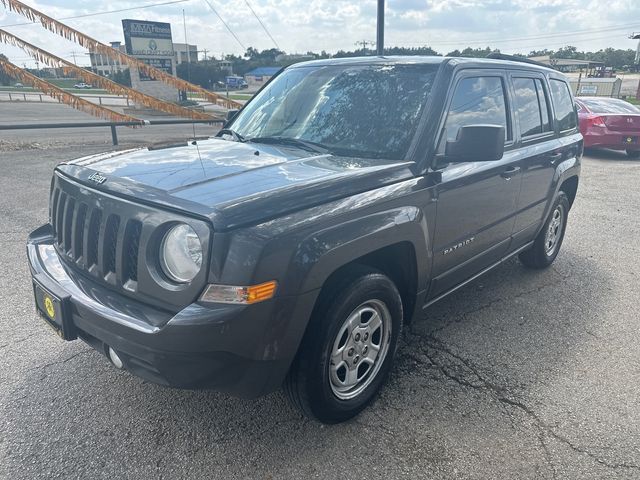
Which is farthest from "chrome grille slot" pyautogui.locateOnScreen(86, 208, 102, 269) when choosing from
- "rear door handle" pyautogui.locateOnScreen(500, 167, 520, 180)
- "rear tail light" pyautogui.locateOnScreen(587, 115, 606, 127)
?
"rear tail light" pyautogui.locateOnScreen(587, 115, 606, 127)

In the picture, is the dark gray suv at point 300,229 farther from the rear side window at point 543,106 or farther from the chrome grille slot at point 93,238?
the rear side window at point 543,106

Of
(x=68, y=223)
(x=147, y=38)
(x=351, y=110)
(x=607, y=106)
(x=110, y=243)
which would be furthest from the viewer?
(x=147, y=38)

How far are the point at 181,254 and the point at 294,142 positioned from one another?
1.39m

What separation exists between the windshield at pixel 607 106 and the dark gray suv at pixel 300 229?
10276 mm

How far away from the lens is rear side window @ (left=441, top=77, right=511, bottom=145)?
128 inches

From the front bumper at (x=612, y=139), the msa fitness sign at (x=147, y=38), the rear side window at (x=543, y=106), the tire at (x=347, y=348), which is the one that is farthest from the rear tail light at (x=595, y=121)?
the msa fitness sign at (x=147, y=38)

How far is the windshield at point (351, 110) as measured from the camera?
10.3ft

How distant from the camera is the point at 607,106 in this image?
42.1ft

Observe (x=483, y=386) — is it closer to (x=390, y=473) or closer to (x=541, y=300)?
(x=390, y=473)

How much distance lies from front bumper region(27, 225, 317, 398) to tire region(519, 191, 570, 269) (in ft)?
11.2

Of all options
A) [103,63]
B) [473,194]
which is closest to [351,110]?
[473,194]

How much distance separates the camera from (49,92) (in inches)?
516

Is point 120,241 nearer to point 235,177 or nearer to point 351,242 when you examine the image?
point 235,177

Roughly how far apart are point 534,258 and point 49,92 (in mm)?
12829
